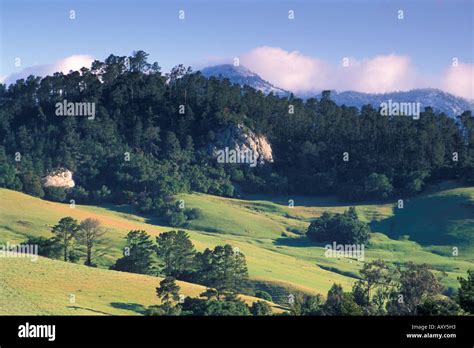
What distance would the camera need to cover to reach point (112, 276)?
51906mm

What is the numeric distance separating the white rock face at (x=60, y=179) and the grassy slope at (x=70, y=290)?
59635 millimetres

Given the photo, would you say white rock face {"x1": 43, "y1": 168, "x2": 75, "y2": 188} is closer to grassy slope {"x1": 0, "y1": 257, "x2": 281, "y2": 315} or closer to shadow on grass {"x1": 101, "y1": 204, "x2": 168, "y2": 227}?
shadow on grass {"x1": 101, "y1": 204, "x2": 168, "y2": 227}

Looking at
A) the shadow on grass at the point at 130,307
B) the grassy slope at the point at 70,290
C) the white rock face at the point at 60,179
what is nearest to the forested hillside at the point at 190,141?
the white rock face at the point at 60,179

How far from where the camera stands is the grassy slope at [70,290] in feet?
117

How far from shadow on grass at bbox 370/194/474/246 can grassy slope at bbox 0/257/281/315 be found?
46404 millimetres

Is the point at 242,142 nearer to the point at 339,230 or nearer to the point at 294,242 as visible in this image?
the point at 339,230

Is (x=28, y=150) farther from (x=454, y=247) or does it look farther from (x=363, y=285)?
(x=363, y=285)

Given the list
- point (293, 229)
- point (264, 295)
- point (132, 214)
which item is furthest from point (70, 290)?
point (132, 214)

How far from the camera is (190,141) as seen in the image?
A: 433ft

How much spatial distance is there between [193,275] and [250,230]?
3504cm

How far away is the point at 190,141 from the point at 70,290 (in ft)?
295

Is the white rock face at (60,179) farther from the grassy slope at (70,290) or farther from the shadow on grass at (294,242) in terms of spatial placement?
the grassy slope at (70,290)

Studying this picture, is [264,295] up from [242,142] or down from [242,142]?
down
